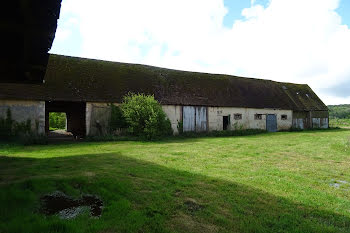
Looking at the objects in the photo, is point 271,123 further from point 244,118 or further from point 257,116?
point 244,118

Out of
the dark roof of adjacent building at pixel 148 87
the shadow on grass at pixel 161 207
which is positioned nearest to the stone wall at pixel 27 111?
the dark roof of adjacent building at pixel 148 87

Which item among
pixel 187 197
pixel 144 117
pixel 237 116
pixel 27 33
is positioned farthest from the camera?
pixel 237 116

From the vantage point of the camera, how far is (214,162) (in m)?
Answer: 7.76

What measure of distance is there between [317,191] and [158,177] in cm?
354

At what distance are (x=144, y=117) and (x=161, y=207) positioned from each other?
1188 cm

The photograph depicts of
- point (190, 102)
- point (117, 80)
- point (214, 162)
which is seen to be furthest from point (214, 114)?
point (214, 162)

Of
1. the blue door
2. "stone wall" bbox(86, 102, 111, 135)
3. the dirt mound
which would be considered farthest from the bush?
the blue door

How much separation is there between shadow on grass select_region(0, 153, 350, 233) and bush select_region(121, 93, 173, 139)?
31.4 ft

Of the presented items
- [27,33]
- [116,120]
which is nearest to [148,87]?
[116,120]

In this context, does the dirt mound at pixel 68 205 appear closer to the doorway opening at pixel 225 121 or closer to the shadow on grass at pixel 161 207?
the shadow on grass at pixel 161 207

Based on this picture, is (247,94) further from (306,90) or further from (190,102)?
(306,90)

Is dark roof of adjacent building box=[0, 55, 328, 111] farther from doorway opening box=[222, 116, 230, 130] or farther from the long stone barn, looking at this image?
doorway opening box=[222, 116, 230, 130]

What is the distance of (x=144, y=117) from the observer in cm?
1548

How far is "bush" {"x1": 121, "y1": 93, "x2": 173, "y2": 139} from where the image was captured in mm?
15234
